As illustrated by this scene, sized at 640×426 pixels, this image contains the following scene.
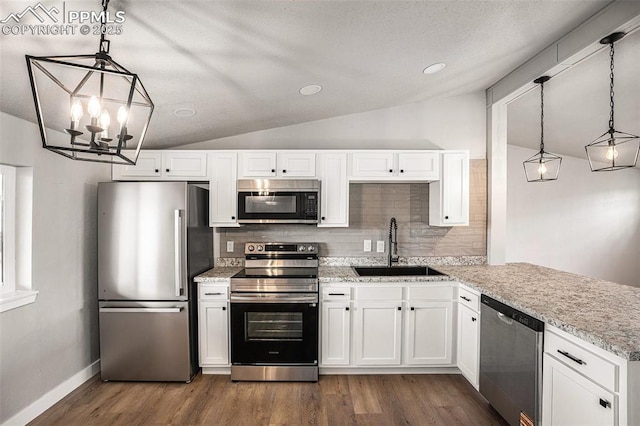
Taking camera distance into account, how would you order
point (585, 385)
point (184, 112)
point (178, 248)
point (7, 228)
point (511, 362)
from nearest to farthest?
point (585, 385)
point (511, 362)
point (7, 228)
point (184, 112)
point (178, 248)

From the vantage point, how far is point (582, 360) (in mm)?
1689

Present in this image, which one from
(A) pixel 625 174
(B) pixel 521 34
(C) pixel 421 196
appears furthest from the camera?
(A) pixel 625 174

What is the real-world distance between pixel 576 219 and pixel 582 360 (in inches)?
170

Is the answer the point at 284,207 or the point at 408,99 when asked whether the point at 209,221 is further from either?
the point at 408,99

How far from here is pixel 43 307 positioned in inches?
101

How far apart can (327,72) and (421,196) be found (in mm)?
1849

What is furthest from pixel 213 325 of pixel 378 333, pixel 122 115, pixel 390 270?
pixel 122 115

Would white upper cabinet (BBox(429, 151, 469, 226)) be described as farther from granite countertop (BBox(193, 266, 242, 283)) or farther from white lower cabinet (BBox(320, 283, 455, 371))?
granite countertop (BBox(193, 266, 242, 283))

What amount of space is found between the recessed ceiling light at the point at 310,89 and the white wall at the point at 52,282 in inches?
80.6

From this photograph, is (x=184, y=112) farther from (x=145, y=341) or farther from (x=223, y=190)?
(x=145, y=341)

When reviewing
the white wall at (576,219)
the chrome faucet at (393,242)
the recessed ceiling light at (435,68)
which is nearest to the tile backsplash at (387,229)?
the chrome faucet at (393,242)

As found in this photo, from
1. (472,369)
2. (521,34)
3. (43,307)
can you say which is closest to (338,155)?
(521,34)

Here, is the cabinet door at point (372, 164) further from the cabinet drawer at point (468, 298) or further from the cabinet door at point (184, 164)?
the cabinet door at point (184, 164)

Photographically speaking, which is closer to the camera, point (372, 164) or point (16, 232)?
point (16, 232)
